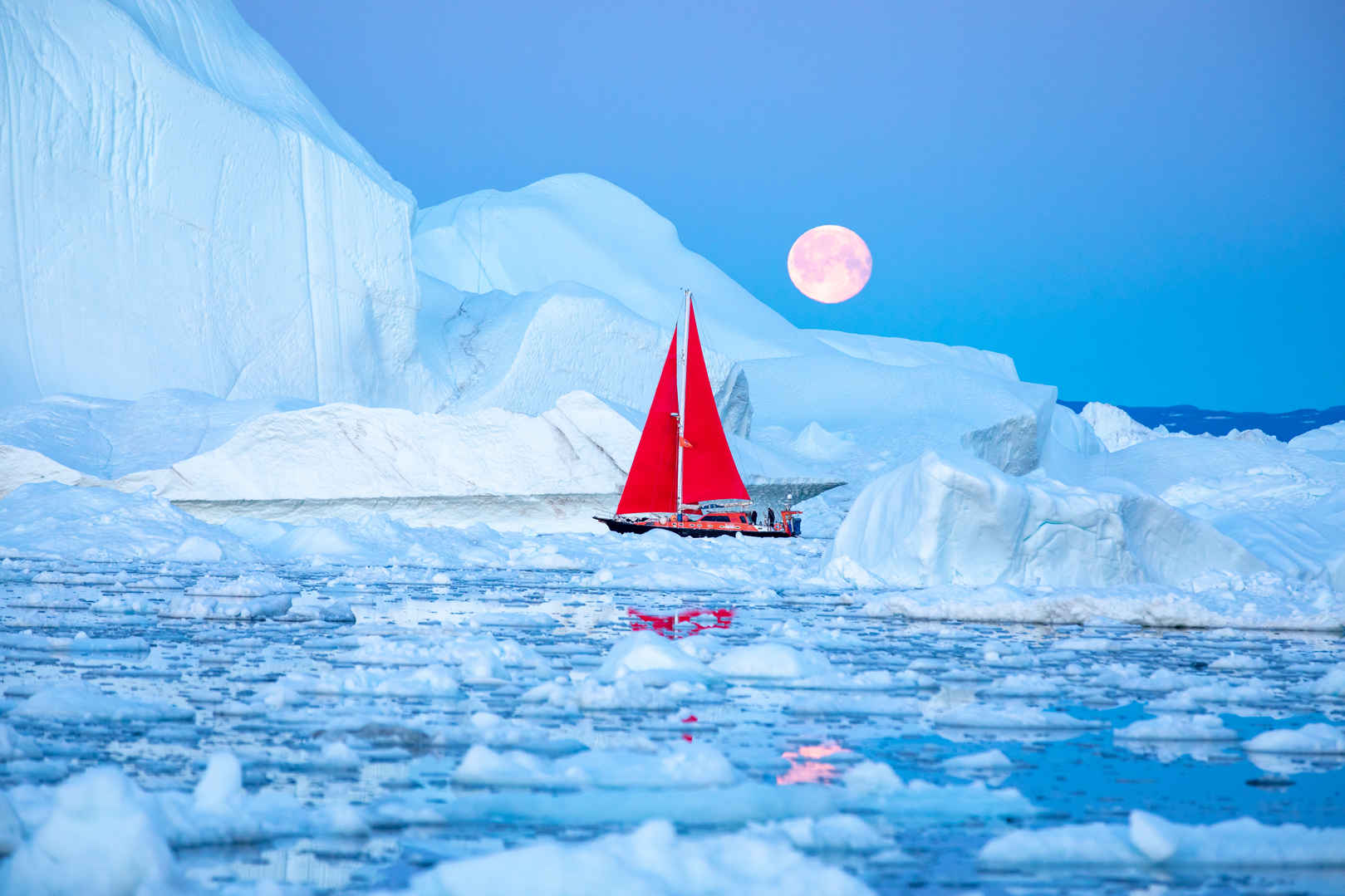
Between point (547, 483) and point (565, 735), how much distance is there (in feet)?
67.3

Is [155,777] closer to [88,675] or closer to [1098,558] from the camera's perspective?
[88,675]

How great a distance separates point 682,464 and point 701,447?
49 cm

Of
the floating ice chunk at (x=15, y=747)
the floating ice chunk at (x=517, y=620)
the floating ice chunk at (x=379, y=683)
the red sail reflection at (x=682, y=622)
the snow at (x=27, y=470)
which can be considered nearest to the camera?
the floating ice chunk at (x=15, y=747)

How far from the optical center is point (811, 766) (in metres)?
4.47

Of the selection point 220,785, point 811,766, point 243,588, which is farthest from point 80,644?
point 811,766

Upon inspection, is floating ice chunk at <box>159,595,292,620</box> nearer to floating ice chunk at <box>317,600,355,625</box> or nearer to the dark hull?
floating ice chunk at <box>317,600,355,625</box>

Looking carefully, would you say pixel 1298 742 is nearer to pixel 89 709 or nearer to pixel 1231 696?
pixel 1231 696

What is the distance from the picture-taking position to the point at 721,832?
3.55 meters

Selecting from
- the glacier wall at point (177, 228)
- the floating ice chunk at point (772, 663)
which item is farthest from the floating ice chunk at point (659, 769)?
the glacier wall at point (177, 228)

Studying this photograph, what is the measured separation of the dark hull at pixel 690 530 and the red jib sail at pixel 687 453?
0.39 meters

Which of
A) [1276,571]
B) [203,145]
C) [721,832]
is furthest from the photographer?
[203,145]

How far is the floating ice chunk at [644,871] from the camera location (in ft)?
9.18

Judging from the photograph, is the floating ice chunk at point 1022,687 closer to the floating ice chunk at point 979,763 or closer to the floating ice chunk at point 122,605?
the floating ice chunk at point 979,763

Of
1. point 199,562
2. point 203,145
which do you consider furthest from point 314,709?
point 203,145
